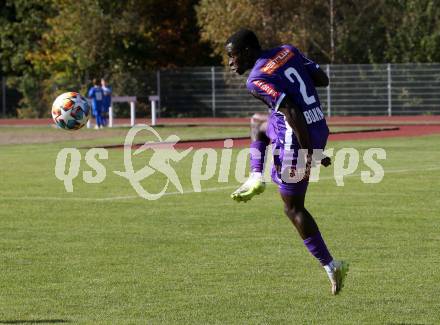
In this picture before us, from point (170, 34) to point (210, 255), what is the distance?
46773 millimetres

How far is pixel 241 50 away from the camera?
939 cm

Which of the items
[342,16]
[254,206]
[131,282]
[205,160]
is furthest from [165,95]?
[131,282]

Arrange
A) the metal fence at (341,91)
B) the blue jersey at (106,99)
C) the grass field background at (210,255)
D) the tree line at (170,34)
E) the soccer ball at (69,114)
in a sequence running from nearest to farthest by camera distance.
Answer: the grass field background at (210,255), the soccer ball at (69,114), the blue jersey at (106,99), the metal fence at (341,91), the tree line at (170,34)

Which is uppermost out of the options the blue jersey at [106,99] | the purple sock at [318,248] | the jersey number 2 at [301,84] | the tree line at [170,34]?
the jersey number 2 at [301,84]

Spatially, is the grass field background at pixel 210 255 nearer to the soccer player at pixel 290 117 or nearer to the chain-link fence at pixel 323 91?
the soccer player at pixel 290 117

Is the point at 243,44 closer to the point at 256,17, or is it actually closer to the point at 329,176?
the point at 329,176

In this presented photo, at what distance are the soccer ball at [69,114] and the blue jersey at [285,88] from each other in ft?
30.1

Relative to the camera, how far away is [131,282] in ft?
34.3

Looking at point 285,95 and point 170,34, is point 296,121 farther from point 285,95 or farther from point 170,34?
point 170,34

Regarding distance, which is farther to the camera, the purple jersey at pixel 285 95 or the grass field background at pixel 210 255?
the purple jersey at pixel 285 95

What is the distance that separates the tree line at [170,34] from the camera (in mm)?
52000

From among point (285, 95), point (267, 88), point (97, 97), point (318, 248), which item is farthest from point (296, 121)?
point (97, 97)

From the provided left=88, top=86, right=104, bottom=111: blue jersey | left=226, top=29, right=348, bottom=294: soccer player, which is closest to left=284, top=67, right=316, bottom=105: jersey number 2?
left=226, top=29, right=348, bottom=294: soccer player

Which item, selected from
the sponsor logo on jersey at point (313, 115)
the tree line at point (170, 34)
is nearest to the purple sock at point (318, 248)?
the sponsor logo on jersey at point (313, 115)
